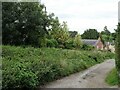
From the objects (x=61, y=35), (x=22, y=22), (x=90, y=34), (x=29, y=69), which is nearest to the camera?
(x=29, y=69)

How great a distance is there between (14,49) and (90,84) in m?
5.59

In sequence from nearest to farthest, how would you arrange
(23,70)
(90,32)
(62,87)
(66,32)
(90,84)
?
(23,70) < (62,87) < (90,84) < (66,32) < (90,32)

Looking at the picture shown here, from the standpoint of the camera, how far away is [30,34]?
23.5 metres

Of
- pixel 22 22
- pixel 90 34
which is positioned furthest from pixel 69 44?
pixel 90 34

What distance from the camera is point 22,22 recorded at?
22.7m

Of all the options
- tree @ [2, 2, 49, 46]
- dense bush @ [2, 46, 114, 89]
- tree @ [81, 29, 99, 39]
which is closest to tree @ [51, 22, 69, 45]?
tree @ [2, 2, 49, 46]

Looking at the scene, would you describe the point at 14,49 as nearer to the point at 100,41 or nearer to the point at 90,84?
the point at 90,84

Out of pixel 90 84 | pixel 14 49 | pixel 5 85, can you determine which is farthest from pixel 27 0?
pixel 5 85

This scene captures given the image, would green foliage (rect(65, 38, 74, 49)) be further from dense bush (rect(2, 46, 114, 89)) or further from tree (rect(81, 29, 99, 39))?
tree (rect(81, 29, 99, 39))

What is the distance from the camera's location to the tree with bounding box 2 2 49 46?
2225cm

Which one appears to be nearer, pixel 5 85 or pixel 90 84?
pixel 5 85

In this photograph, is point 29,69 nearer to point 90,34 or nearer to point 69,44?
point 69,44

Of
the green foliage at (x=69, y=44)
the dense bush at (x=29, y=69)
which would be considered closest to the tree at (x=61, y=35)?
the green foliage at (x=69, y=44)

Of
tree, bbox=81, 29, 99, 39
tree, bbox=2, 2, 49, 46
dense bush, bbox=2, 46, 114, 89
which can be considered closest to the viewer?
dense bush, bbox=2, 46, 114, 89
